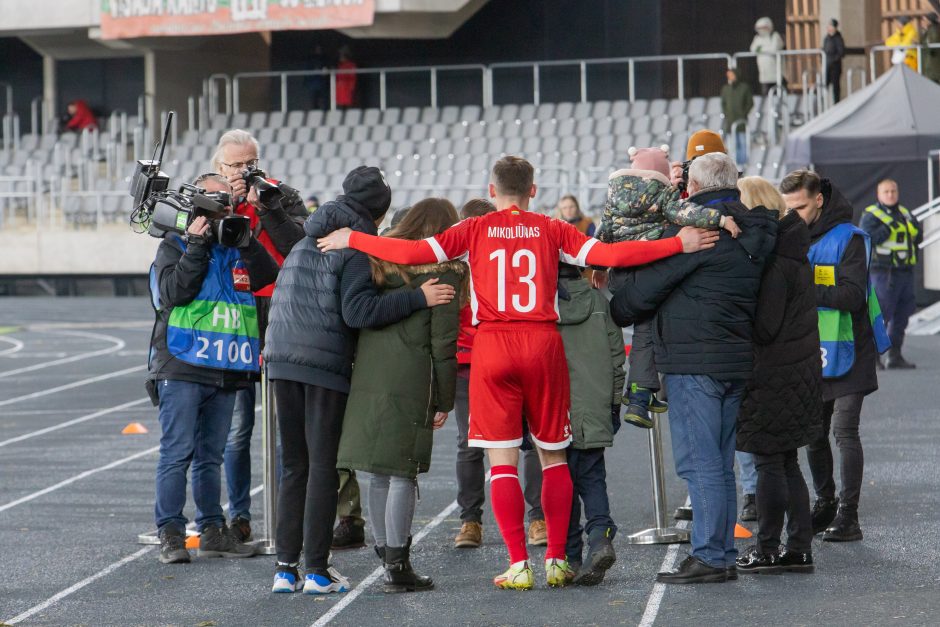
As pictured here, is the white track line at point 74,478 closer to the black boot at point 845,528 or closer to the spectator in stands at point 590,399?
the spectator in stands at point 590,399

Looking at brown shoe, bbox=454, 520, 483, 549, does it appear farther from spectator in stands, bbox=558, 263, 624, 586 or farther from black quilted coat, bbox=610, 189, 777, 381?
black quilted coat, bbox=610, 189, 777, 381

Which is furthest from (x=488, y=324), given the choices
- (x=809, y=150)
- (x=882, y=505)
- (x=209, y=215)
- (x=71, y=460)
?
(x=809, y=150)

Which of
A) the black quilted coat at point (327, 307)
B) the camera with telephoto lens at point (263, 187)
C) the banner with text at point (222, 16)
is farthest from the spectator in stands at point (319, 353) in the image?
the banner with text at point (222, 16)

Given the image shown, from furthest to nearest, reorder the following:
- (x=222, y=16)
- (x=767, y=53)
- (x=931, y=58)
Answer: (x=222, y=16)
(x=767, y=53)
(x=931, y=58)

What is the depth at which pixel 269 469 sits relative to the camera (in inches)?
305

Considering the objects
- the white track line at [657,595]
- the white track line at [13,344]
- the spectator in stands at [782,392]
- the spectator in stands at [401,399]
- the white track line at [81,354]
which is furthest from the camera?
the white track line at [13,344]

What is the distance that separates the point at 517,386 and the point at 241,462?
2040 millimetres

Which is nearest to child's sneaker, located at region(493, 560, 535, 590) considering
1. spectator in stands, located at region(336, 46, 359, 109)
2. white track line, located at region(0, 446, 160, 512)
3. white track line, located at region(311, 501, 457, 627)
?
white track line, located at region(311, 501, 457, 627)

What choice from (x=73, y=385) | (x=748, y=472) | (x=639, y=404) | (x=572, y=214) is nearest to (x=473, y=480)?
(x=639, y=404)

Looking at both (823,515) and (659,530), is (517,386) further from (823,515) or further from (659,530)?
(823,515)

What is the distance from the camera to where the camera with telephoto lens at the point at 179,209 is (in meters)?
7.21

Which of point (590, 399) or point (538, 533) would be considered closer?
point (590, 399)

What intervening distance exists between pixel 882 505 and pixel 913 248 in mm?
7912

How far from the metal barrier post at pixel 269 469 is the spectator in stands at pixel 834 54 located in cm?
2099
